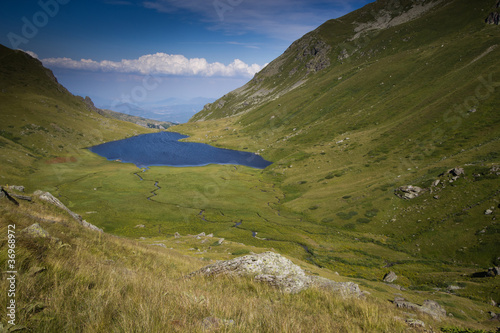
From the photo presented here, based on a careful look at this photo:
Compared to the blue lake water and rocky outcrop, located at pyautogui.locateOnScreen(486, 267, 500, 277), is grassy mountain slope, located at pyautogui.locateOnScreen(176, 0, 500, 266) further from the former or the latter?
the blue lake water

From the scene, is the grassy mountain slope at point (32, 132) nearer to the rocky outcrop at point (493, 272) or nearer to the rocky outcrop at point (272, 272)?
the rocky outcrop at point (272, 272)

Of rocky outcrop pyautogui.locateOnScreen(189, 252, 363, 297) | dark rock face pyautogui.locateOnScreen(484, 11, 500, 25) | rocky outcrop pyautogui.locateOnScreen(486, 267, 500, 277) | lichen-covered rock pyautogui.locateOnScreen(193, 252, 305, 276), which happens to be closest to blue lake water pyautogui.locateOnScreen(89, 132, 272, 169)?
rocky outcrop pyautogui.locateOnScreen(486, 267, 500, 277)

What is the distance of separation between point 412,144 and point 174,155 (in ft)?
472

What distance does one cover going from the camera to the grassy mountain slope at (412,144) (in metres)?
44.4

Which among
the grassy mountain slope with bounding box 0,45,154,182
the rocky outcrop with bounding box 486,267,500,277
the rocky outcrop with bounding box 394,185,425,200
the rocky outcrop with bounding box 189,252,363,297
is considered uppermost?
the grassy mountain slope with bounding box 0,45,154,182

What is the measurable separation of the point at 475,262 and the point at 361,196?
29.5 meters

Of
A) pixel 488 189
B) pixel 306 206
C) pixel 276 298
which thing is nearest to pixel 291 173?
pixel 306 206

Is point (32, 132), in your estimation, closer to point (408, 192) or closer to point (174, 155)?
point (174, 155)

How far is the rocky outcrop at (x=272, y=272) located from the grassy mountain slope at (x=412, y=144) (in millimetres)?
41624

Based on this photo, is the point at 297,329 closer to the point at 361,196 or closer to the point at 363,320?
the point at 363,320

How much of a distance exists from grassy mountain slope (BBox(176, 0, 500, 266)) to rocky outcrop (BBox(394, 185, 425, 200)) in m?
1.38

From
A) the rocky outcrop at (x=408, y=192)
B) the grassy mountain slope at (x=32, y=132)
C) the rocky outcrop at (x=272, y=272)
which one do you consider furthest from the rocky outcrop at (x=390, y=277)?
the grassy mountain slope at (x=32, y=132)

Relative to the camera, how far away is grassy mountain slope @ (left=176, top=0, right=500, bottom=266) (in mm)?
44375

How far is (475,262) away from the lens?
35000 millimetres
